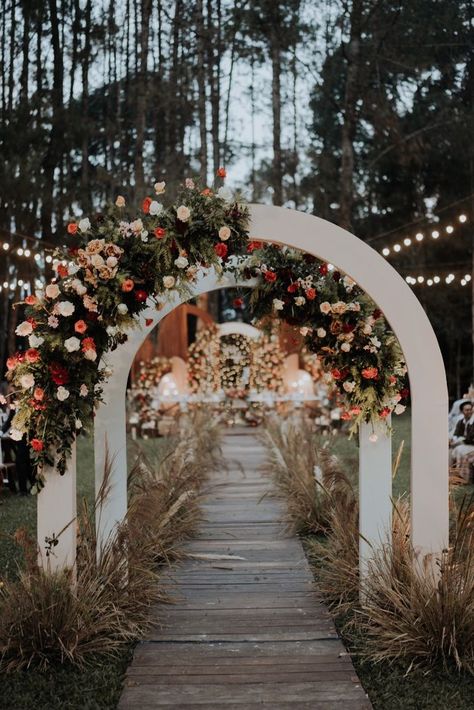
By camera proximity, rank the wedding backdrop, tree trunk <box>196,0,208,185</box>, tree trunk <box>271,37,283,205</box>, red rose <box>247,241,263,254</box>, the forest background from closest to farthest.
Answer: the wedding backdrop → red rose <box>247,241,263,254</box> → the forest background → tree trunk <box>196,0,208,185</box> → tree trunk <box>271,37,283,205</box>

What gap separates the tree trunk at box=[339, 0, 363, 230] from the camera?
17672 millimetres

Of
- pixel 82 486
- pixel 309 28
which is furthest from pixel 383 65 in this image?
pixel 82 486

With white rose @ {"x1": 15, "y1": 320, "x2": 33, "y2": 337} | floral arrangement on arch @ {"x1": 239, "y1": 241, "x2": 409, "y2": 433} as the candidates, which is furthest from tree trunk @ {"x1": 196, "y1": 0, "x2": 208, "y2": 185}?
white rose @ {"x1": 15, "y1": 320, "x2": 33, "y2": 337}

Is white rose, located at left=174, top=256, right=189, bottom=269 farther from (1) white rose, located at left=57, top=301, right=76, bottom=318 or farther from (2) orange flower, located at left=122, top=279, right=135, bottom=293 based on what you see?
(1) white rose, located at left=57, top=301, right=76, bottom=318

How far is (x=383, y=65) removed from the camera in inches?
802

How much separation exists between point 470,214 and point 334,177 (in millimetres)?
5914

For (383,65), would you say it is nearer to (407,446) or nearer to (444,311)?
(444,311)

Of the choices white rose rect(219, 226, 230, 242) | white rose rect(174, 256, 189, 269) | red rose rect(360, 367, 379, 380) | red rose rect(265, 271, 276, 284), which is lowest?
red rose rect(360, 367, 379, 380)

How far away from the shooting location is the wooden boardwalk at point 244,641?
371 cm

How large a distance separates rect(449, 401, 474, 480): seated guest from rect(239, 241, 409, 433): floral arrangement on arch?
451cm

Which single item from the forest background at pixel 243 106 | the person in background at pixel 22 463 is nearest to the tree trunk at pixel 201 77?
the forest background at pixel 243 106

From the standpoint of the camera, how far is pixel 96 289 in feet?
14.4

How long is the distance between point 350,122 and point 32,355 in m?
15.8

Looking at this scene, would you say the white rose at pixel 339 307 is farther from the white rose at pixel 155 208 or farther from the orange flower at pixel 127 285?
the orange flower at pixel 127 285
